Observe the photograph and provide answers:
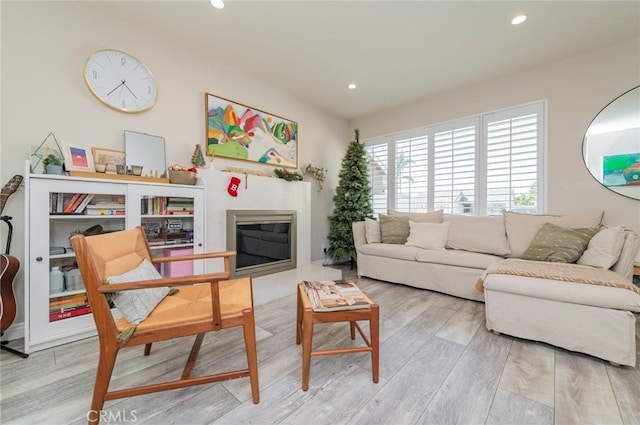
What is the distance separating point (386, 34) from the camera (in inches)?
99.3

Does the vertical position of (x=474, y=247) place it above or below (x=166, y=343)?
above

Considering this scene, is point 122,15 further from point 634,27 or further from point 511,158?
point 634,27

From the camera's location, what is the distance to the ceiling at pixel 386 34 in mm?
2188

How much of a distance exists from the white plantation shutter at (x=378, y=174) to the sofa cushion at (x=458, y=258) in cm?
161

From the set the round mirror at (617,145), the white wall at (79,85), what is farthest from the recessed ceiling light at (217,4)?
the round mirror at (617,145)

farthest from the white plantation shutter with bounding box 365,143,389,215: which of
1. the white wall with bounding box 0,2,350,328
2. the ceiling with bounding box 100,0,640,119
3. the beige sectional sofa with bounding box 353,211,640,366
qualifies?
the white wall with bounding box 0,2,350,328

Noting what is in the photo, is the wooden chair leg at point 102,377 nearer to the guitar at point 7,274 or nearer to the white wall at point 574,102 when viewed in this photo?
the guitar at point 7,274

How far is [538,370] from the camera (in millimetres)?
1508

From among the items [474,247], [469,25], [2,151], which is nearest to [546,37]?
[469,25]

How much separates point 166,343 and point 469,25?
12.3ft

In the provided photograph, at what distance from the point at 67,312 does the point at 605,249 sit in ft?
14.0

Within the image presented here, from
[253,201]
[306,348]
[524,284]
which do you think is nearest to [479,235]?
[524,284]

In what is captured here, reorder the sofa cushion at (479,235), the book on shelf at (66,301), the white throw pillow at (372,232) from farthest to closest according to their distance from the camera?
the white throw pillow at (372,232) < the sofa cushion at (479,235) < the book on shelf at (66,301)

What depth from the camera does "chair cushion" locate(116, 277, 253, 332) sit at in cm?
119
